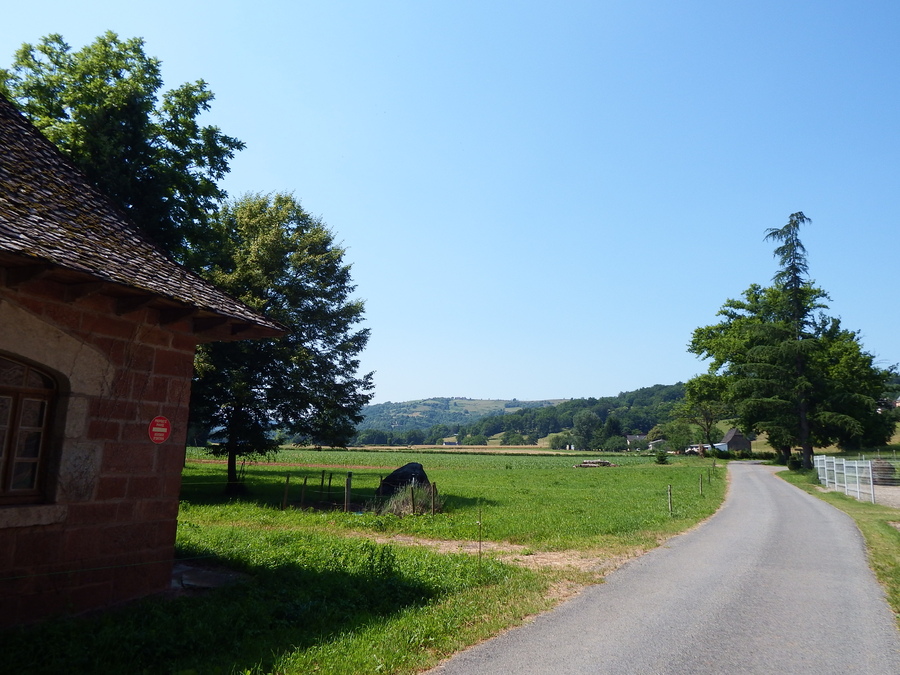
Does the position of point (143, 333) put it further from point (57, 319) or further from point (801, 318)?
point (801, 318)

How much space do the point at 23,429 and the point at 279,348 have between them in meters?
15.2

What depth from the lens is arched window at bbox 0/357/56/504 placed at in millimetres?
6379

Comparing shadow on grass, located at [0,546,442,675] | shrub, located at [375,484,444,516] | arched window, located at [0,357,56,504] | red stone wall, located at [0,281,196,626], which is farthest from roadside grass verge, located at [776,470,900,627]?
shrub, located at [375,484,444,516]

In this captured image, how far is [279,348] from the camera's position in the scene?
21.7 metres

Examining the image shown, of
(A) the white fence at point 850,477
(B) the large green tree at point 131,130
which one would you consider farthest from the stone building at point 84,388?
(A) the white fence at point 850,477

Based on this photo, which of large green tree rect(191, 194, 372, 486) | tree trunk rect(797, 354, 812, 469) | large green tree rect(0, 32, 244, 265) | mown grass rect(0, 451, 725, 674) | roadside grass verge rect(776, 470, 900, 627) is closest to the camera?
mown grass rect(0, 451, 725, 674)

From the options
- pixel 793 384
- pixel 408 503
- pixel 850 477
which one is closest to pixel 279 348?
pixel 408 503

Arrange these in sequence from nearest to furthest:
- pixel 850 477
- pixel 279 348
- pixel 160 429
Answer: pixel 160 429, pixel 279 348, pixel 850 477

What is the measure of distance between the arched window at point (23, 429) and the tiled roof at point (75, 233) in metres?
1.54

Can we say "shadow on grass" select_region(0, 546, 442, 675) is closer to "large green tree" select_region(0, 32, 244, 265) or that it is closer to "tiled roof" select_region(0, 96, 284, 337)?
"tiled roof" select_region(0, 96, 284, 337)

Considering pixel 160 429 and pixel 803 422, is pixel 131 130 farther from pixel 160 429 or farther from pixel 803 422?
pixel 803 422

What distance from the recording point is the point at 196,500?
66.4ft

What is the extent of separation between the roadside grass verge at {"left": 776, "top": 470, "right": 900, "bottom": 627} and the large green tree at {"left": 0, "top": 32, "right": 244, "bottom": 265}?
1920cm

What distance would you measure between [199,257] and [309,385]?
6654mm
